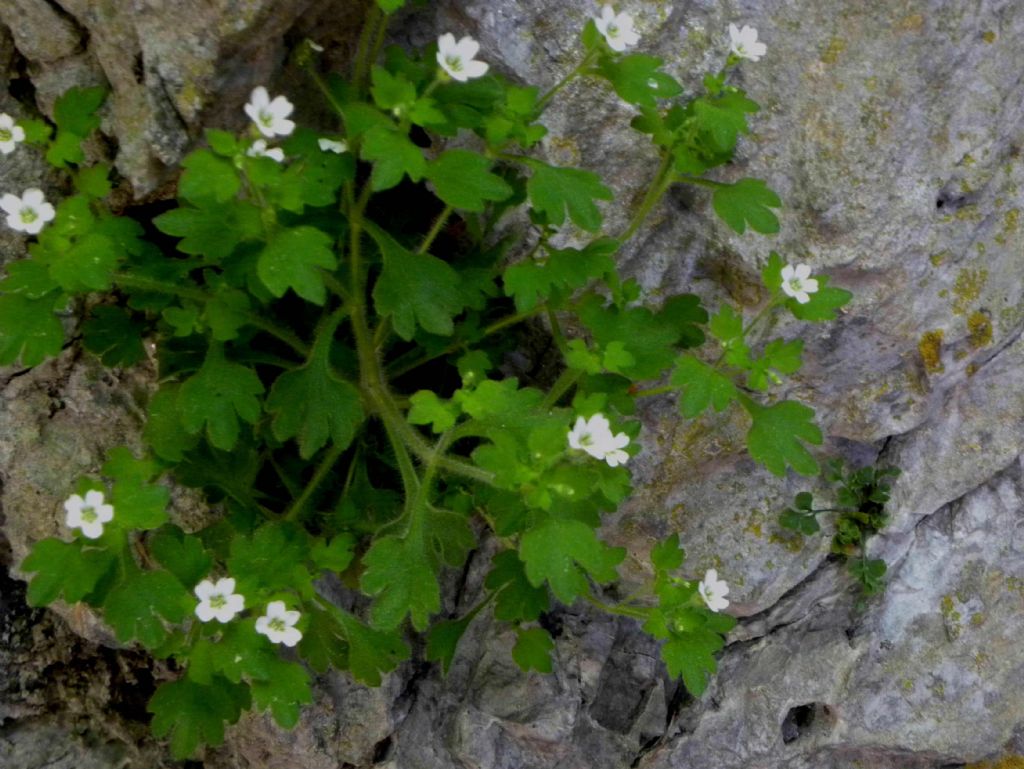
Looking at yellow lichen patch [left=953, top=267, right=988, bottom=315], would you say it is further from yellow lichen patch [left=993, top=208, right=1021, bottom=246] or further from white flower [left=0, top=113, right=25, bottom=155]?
white flower [left=0, top=113, right=25, bottom=155]

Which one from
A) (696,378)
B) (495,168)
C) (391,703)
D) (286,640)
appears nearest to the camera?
(286,640)

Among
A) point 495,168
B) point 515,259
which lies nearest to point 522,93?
point 495,168

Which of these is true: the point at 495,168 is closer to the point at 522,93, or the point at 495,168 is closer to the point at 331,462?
the point at 522,93

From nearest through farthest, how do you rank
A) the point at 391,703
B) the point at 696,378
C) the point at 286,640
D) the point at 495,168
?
1. the point at 286,640
2. the point at 696,378
3. the point at 495,168
4. the point at 391,703

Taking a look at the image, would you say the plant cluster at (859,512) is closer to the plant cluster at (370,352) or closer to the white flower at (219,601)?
the plant cluster at (370,352)

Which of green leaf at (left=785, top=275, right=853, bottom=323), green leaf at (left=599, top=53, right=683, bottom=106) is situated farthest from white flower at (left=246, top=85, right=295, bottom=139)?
green leaf at (left=785, top=275, right=853, bottom=323)

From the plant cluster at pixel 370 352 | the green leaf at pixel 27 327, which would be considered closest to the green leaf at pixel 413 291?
the plant cluster at pixel 370 352

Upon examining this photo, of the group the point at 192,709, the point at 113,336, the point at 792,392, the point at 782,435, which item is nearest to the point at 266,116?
the point at 113,336

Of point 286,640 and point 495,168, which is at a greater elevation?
point 495,168
